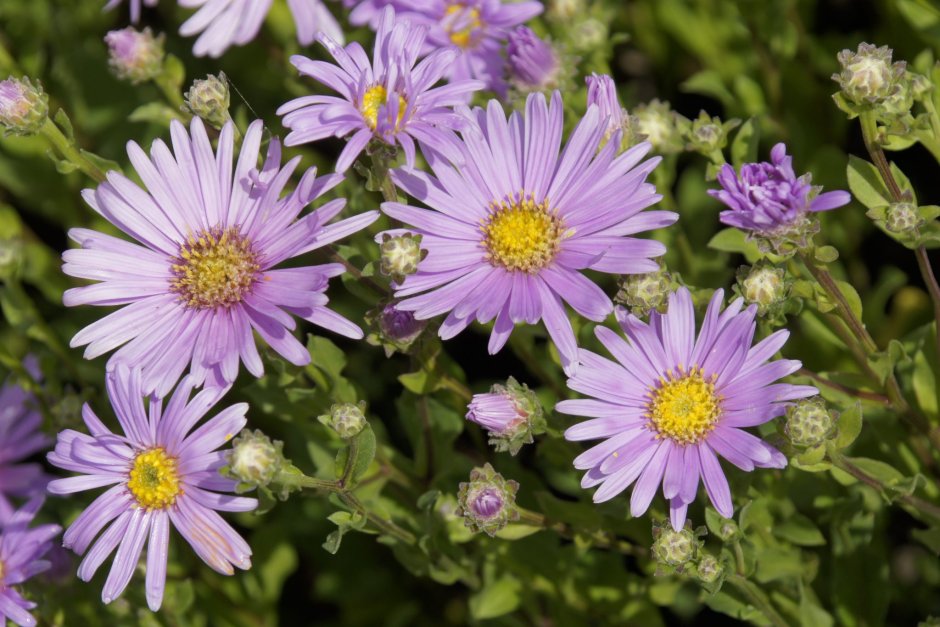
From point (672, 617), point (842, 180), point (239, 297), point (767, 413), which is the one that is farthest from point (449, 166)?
point (672, 617)

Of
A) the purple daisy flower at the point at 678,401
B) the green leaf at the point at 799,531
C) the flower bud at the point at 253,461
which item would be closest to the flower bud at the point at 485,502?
the purple daisy flower at the point at 678,401

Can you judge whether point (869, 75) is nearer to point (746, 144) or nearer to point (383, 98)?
point (746, 144)

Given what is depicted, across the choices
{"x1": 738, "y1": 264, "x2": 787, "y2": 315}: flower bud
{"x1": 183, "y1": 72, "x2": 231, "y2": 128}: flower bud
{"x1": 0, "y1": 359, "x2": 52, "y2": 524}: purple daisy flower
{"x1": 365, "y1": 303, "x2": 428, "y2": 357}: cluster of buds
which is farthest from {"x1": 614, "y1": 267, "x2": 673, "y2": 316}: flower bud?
{"x1": 0, "y1": 359, "x2": 52, "y2": 524}: purple daisy flower

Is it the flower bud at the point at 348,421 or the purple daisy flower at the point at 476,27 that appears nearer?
the flower bud at the point at 348,421

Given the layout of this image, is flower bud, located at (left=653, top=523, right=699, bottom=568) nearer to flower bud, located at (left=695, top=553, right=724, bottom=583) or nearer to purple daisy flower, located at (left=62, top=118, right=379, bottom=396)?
flower bud, located at (left=695, top=553, right=724, bottom=583)

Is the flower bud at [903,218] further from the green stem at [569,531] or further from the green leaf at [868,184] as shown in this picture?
the green stem at [569,531]

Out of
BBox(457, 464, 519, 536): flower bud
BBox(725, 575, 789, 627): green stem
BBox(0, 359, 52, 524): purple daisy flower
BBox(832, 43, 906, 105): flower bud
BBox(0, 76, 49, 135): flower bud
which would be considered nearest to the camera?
BBox(832, 43, 906, 105): flower bud
